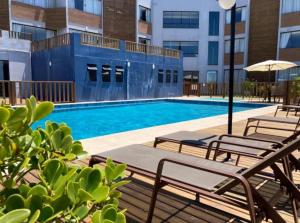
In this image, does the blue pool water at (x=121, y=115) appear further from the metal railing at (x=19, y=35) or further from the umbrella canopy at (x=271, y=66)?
the metal railing at (x=19, y=35)

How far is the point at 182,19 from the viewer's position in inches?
1278

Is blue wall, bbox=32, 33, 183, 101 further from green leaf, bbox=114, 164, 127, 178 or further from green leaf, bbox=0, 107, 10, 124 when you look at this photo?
green leaf, bbox=0, 107, 10, 124

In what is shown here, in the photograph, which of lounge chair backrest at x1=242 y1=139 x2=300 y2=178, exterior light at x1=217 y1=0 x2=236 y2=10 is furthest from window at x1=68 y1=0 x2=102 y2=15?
lounge chair backrest at x1=242 y1=139 x2=300 y2=178

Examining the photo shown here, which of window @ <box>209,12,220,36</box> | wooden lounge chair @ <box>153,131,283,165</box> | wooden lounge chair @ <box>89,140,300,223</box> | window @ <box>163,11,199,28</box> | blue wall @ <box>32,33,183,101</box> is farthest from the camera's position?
window @ <box>163,11,199,28</box>

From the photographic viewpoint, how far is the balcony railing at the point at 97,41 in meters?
18.1

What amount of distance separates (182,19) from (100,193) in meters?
33.7

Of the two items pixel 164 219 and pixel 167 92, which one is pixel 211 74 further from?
pixel 164 219

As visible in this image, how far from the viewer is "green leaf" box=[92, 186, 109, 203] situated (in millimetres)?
824

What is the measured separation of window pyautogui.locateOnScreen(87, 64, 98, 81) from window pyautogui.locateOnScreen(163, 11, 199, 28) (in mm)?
16382

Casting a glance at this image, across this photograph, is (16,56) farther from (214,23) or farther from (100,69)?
(214,23)

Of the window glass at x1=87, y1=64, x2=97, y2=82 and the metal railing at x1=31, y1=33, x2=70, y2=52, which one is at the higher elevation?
the metal railing at x1=31, y1=33, x2=70, y2=52

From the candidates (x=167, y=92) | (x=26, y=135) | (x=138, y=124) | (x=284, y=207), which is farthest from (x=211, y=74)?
(x=26, y=135)

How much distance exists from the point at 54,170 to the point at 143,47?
2192 cm

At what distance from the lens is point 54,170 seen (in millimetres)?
861
